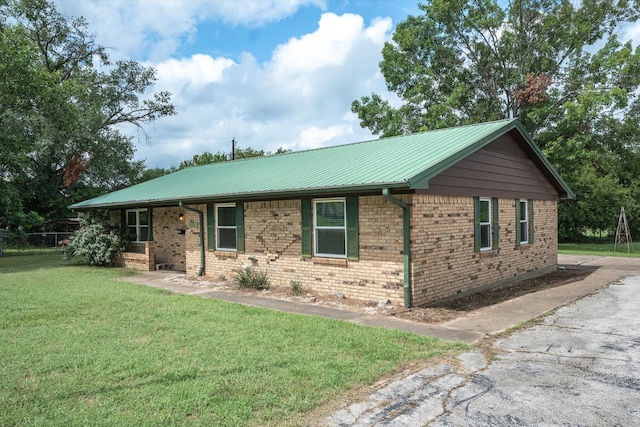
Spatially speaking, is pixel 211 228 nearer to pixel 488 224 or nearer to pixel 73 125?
pixel 488 224

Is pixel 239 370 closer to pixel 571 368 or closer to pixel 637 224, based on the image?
pixel 571 368

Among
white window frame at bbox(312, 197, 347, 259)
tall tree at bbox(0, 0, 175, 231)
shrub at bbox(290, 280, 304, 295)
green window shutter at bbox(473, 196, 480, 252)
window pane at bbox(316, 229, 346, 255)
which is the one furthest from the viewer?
tall tree at bbox(0, 0, 175, 231)

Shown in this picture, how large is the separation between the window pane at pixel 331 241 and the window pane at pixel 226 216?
3248mm

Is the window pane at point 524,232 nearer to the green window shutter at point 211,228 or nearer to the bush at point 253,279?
the bush at point 253,279

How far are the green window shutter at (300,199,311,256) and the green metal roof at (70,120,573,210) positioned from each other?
0.49m

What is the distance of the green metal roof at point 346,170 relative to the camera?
8.70 metres

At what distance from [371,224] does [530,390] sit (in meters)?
4.96

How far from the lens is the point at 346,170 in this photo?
10203 mm

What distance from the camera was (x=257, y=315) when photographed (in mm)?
7961

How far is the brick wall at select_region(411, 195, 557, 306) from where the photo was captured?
28.9ft

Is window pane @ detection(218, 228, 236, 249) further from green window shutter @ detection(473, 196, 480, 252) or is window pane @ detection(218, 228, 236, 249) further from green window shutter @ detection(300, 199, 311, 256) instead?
green window shutter @ detection(473, 196, 480, 252)

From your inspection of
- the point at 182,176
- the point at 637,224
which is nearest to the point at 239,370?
the point at 182,176

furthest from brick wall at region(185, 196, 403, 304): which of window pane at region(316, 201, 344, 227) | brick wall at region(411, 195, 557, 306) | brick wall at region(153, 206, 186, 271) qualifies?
brick wall at region(153, 206, 186, 271)

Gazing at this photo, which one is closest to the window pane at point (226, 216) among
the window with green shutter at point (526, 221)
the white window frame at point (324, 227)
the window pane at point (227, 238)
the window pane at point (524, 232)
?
the window pane at point (227, 238)
